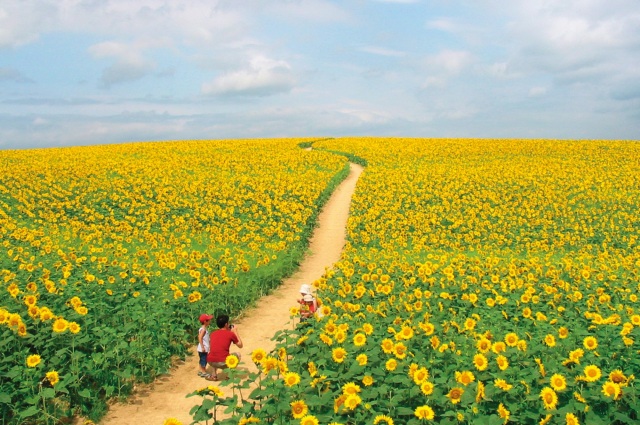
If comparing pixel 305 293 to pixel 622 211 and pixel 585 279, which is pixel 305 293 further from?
pixel 622 211

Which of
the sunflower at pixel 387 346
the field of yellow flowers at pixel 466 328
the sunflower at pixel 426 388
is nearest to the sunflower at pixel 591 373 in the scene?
the field of yellow flowers at pixel 466 328

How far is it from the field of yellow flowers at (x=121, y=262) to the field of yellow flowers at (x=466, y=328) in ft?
6.22

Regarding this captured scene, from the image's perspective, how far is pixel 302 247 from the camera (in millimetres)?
18797

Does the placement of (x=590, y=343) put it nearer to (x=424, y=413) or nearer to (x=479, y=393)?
(x=479, y=393)

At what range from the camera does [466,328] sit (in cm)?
688

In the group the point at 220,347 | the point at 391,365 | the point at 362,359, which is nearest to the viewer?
the point at 391,365

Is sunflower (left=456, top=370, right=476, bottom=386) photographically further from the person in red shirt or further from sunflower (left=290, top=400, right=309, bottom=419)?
the person in red shirt

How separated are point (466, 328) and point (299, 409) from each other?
11.1 feet

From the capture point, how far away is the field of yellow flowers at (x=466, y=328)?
4.64 m

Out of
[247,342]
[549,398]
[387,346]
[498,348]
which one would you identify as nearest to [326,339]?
[387,346]

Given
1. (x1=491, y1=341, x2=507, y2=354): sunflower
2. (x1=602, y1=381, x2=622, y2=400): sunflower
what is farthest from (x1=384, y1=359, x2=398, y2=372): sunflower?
(x1=602, y1=381, x2=622, y2=400): sunflower

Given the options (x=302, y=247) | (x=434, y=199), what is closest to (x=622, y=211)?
(x=434, y=199)

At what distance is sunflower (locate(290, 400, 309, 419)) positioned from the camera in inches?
176

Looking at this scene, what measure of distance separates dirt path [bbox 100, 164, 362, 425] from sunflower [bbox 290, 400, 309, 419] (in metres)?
3.38
